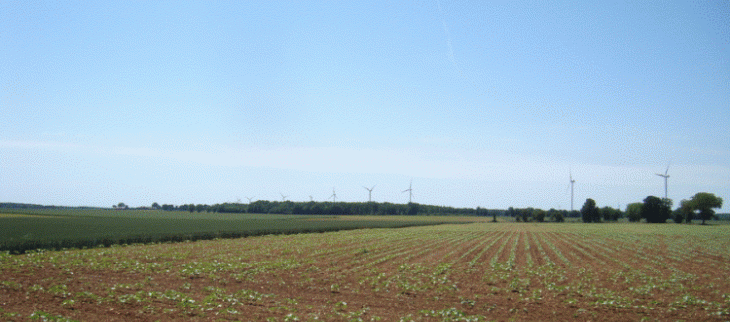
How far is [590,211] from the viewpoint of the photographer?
159 meters

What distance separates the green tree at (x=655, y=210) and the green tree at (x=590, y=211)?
1336 centimetres

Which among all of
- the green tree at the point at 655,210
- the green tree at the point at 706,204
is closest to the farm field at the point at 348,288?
the green tree at the point at 706,204

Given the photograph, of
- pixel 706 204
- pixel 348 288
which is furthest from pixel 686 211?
pixel 348 288

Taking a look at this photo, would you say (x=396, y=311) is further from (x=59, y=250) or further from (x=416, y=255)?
(x=59, y=250)

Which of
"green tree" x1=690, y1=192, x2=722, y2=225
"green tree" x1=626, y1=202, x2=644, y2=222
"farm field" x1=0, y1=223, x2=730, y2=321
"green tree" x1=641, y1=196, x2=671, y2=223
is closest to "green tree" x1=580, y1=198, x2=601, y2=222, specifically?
"green tree" x1=641, y1=196, x2=671, y2=223

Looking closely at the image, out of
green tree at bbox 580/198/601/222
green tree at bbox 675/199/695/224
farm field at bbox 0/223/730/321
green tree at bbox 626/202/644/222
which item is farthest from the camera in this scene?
green tree at bbox 626/202/644/222

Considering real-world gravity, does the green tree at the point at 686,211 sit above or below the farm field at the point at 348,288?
above

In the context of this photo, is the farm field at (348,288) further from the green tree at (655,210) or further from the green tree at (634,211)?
the green tree at (634,211)

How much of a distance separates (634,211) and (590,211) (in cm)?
2808

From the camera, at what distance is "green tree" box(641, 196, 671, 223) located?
147 m

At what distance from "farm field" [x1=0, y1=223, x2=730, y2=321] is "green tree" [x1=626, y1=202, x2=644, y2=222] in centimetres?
16066

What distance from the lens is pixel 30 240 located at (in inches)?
1158

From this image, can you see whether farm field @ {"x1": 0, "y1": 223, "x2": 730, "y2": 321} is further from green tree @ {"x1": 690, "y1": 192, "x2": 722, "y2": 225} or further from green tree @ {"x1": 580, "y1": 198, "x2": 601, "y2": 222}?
green tree @ {"x1": 580, "y1": 198, "x2": 601, "y2": 222}

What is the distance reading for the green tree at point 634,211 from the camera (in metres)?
170
